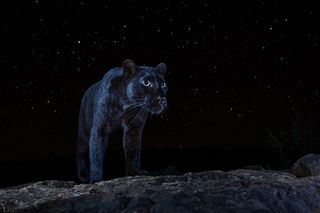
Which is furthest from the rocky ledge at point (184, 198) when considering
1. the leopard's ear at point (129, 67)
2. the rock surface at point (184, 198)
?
the leopard's ear at point (129, 67)

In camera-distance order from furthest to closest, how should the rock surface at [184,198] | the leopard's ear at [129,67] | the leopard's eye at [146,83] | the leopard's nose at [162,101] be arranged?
1. the leopard's ear at [129,67]
2. the leopard's eye at [146,83]
3. the leopard's nose at [162,101]
4. the rock surface at [184,198]

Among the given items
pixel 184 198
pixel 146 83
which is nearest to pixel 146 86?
pixel 146 83

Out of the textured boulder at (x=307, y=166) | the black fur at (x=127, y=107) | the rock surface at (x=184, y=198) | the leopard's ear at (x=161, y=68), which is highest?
the leopard's ear at (x=161, y=68)

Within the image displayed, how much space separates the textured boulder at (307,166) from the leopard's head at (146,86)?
6.72 feet

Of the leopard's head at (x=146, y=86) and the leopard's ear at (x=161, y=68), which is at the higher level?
the leopard's ear at (x=161, y=68)

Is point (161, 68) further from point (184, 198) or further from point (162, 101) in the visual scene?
point (184, 198)

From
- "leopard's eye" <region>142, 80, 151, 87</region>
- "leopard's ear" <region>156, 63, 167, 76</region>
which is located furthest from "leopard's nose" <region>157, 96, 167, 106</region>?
"leopard's ear" <region>156, 63, 167, 76</region>

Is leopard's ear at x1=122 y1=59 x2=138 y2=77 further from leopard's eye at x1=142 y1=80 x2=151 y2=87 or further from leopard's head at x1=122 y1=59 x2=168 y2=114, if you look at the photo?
leopard's eye at x1=142 y1=80 x2=151 y2=87

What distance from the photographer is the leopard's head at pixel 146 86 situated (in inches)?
243

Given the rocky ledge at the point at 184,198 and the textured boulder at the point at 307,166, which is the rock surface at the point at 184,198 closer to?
the rocky ledge at the point at 184,198

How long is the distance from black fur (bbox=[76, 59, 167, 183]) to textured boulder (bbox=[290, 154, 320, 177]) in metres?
2.05

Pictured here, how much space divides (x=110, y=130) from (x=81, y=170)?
7.36ft

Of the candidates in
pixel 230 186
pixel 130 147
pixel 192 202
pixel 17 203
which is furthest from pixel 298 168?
pixel 17 203

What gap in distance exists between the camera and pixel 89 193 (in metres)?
3.90
